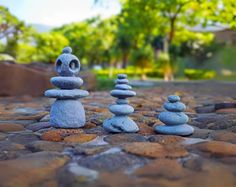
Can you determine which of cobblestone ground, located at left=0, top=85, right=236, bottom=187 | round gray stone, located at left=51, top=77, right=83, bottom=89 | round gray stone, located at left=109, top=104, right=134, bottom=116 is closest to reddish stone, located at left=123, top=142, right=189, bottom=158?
cobblestone ground, located at left=0, top=85, right=236, bottom=187

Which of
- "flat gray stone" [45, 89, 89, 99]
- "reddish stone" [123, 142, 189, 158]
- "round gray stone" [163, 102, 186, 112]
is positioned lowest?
"reddish stone" [123, 142, 189, 158]

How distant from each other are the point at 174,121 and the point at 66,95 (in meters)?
0.89

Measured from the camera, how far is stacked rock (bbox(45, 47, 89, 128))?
110 inches

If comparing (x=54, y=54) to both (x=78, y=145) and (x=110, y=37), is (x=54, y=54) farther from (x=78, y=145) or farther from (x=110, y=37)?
(x=78, y=145)

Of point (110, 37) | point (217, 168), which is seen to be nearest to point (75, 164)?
point (217, 168)

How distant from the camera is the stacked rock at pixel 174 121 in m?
2.63

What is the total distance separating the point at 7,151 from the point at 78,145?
45cm

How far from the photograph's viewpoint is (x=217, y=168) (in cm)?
185

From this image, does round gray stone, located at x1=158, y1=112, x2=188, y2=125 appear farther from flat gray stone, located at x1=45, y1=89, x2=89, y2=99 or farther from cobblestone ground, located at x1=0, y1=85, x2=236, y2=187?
flat gray stone, located at x1=45, y1=89, x2=89, y2=99

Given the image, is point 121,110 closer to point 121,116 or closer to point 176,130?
point 121,116

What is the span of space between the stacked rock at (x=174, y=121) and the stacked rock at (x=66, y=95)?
2.26 feet

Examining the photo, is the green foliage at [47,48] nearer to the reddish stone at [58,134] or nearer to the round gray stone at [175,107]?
the reddish stone at [58,134]

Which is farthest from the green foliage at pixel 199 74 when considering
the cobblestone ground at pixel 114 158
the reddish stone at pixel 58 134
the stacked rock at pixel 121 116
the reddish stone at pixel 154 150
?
the reddish stone at pixel 154 150

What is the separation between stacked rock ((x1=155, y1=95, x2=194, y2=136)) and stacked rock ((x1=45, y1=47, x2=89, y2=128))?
2.26 feet
